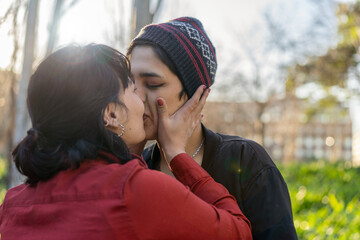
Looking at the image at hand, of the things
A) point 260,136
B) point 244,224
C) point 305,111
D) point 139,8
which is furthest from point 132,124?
point 260,136

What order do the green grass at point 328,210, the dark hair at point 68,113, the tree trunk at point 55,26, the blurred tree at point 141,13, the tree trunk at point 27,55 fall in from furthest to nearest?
1. the tree trunk at point 55,26
2. the tree trunk at point 27,55
3. the green grass at point 328,210
4. the blurred tree at point 141,13
5. the dark hair at point 68,113

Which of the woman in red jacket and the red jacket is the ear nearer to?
the woman in red jacket

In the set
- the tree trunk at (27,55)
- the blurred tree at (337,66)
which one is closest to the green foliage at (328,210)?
the tree trunk at (27,55)

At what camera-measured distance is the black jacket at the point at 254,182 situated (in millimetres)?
1647

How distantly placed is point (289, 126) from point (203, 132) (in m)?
31.7

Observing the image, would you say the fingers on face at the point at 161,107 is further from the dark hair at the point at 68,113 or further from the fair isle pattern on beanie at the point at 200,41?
the dark hair at the point at 68,113

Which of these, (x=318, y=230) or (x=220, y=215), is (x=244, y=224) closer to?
(x=220, y=215)

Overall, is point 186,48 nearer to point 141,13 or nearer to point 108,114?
point 108,114

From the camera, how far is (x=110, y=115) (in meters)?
1.41

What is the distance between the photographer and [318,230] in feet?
13.0

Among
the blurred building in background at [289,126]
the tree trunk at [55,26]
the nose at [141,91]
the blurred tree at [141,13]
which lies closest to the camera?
the nose at [141,91]

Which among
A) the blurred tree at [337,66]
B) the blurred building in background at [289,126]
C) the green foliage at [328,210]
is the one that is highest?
the blurred tree at [337,66]

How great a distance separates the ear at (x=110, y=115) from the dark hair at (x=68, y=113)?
0.11 ft

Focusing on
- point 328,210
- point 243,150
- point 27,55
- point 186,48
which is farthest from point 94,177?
point 328,210
